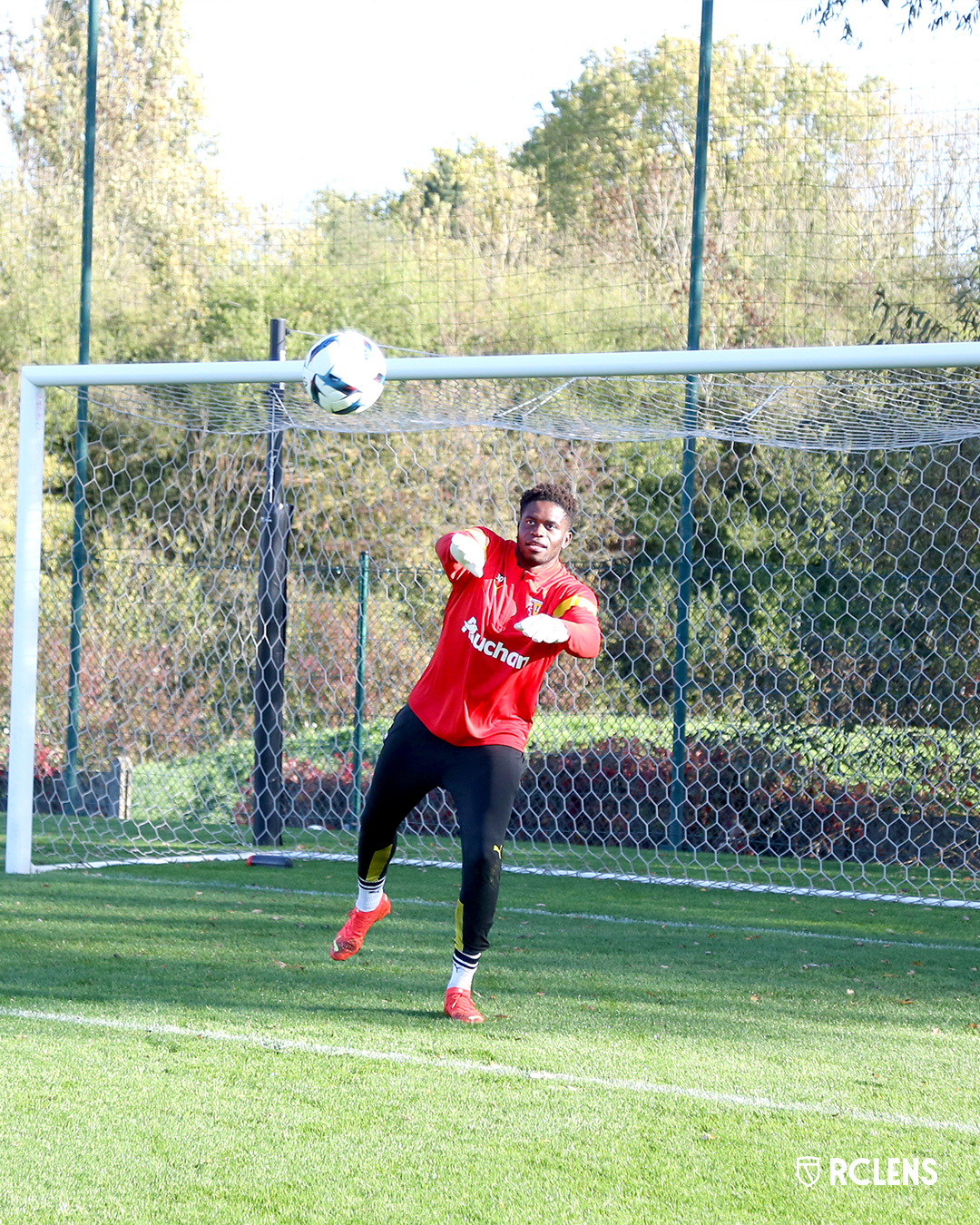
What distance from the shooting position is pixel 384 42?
563 inches

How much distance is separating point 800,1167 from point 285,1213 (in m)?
1.20

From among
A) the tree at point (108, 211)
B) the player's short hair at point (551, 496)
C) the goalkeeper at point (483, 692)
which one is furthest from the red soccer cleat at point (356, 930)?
the tree at point (108, 211)

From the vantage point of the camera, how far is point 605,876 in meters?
7.79

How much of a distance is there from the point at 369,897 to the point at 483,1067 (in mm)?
1302

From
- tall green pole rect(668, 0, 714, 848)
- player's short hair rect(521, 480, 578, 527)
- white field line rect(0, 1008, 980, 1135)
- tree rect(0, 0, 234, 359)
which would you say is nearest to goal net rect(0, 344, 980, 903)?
tall green pole rect(668, 0, 714, 848)

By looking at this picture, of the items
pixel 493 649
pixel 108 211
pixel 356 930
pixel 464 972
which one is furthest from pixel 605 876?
pixel 108 211

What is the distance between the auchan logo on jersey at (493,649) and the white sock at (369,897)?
112 cm

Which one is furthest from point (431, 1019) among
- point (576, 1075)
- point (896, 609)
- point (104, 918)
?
point (896, 609)

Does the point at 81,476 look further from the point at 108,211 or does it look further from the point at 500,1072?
the point at 108,211

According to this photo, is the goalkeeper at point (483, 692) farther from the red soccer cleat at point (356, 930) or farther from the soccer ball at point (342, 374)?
the soccer ball at point (342, 374)

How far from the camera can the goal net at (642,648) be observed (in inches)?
291

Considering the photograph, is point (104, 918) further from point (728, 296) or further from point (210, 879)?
point (728, 296)

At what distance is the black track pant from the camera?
176 inches

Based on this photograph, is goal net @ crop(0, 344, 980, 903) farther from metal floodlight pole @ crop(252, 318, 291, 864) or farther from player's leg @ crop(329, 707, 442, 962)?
player's leg @ crop(329, 707, 442, 962)
